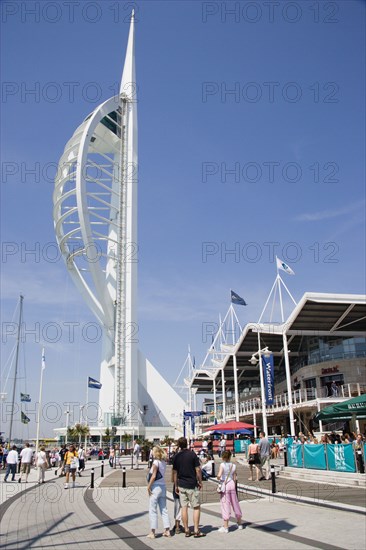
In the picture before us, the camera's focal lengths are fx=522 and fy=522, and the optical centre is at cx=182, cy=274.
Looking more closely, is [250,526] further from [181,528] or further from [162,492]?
[162,492]

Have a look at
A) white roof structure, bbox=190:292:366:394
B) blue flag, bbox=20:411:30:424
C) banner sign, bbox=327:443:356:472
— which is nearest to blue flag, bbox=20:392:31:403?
blue flag, bbox=20:411:30:424

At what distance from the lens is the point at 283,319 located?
43125 millimetres

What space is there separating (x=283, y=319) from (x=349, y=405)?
23.9 metres

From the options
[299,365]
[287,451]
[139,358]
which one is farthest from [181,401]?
[287,451]

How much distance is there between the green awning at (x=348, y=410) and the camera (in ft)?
61.7

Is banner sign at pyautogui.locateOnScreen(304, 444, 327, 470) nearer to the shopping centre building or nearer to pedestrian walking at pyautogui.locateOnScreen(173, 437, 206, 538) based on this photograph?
pedestrian walking at pyautogui.locateOnScreen(173, 437, 206, 538)

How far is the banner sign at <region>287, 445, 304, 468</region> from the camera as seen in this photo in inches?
783

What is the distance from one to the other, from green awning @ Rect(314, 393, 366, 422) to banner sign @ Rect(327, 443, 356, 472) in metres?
2.12

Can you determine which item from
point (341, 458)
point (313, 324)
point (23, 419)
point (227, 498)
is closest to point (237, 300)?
point (313, 324)

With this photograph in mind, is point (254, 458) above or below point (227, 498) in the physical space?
above

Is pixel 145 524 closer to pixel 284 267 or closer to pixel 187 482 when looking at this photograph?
pixel 187 482

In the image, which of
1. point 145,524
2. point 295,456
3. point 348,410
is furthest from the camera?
point 295,456

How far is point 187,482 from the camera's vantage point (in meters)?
8.89

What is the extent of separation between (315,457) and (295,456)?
71.2 inches
